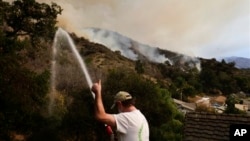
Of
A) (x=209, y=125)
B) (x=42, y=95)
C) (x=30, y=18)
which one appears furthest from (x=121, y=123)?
(x=30, y=18)

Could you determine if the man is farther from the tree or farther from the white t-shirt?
the tree

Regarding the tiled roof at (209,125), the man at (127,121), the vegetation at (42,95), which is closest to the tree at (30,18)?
the vegetation at (42,95)

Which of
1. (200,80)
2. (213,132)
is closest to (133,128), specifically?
(213,132)

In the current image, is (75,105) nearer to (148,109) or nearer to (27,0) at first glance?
(148,109)

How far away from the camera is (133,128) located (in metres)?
4.19

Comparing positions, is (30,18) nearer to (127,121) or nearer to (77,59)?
(77,59)

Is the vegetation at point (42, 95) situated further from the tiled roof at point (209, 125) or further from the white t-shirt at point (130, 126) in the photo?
the white t-shirt at point (130, 126)

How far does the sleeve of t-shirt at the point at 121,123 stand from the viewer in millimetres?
4078

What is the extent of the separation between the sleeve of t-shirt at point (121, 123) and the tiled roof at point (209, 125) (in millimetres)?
8286

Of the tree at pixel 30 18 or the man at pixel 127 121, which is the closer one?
the man at pixel 127 121

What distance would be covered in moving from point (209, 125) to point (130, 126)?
867 centimetres

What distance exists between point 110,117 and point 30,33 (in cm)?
2197

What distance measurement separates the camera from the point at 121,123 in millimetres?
4117

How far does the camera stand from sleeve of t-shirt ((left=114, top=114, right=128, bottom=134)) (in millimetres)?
4078
